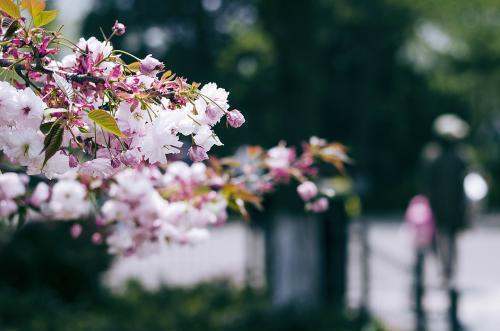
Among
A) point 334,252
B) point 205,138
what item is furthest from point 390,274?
point 205,138

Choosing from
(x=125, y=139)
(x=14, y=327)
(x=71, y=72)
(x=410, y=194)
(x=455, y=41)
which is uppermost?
(x=455, y=41)

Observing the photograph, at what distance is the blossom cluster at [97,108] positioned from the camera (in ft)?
5.61

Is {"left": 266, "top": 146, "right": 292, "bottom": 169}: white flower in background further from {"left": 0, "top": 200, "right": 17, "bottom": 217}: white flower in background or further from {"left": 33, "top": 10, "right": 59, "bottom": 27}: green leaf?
{"left": 33, "top": 10, "right": 59, "bottom": 27}: green leaf

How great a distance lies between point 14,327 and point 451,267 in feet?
15.0

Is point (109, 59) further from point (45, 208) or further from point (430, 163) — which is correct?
point (430, 163)

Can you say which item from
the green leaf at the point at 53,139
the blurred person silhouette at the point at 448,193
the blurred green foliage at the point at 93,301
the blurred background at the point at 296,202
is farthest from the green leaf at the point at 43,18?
the blurred person silhouette at the point at 448,193

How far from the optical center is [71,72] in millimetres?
1840

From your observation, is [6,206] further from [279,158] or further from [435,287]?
[435,287]

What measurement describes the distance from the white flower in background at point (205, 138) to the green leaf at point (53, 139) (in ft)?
1.08

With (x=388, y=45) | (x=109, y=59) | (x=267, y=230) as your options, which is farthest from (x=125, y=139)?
(x=388, y=45)

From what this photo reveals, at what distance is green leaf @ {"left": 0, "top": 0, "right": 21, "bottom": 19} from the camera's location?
5.82 feet

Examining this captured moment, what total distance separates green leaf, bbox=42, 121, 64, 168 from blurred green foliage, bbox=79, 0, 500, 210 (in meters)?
13.7

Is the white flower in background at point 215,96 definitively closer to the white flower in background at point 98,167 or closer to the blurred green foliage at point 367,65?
the white flower in background at point 98,167

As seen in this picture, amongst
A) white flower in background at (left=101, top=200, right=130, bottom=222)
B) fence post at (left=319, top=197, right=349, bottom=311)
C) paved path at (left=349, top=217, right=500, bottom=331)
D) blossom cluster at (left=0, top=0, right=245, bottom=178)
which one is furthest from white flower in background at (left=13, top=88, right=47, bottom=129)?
fence post at (left=319, top=197, right=349, bottom=311)
